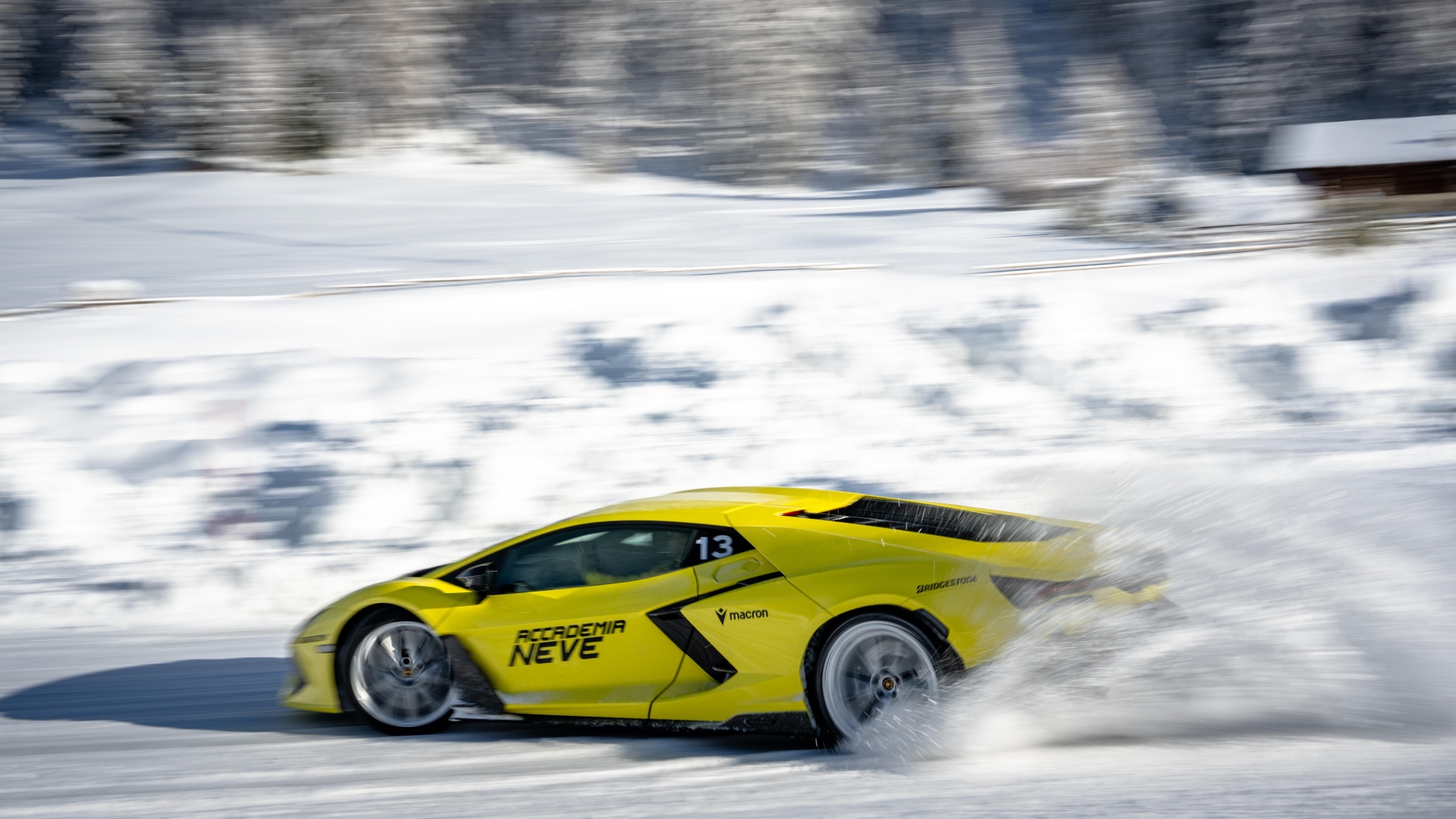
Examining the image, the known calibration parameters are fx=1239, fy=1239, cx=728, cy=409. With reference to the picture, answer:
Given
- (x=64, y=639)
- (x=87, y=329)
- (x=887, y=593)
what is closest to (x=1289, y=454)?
(x=887, y=593)

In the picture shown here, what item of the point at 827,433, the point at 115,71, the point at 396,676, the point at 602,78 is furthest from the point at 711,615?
the point at 602,78

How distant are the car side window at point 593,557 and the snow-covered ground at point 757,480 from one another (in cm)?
63

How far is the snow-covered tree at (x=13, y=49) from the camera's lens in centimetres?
2723

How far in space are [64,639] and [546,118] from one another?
2407 centimetres

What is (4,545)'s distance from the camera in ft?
27.9

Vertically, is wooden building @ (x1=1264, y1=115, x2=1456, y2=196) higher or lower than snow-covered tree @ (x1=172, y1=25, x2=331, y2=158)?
lower

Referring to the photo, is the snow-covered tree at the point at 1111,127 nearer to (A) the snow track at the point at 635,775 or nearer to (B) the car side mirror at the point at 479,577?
(B) the car side mirror at the point at 479,577

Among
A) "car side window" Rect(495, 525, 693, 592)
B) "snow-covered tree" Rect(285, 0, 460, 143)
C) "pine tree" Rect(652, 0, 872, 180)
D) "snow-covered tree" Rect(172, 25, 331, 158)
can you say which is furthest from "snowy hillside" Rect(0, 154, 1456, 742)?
"snow-covered tree" Rect(285, 0, 460, 143)

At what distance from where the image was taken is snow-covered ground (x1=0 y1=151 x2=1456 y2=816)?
4.23 m

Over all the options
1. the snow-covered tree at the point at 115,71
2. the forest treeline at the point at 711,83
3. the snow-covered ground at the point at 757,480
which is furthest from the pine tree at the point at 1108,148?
the snow-covered tree at the point at 115,71

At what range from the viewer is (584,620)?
15.8 feet

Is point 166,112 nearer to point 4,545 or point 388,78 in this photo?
point 388,78

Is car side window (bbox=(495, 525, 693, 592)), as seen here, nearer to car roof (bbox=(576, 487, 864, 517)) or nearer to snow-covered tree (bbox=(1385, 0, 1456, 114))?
car roof (bbox=(576, 487, 864, 517))

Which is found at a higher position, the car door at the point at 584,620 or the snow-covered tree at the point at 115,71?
the snow-covered tree at the point at 115,71
